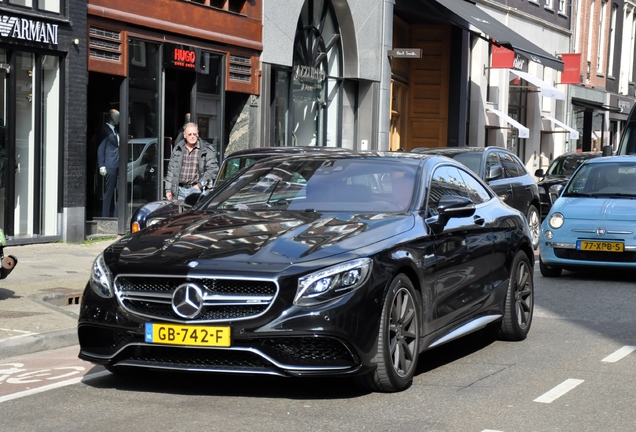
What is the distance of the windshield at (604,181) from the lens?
1495 centimetres

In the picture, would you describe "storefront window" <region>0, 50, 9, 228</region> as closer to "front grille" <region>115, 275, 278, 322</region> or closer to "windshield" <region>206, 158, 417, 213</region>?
"windshield" <region>206, 158, 417, 213</region>

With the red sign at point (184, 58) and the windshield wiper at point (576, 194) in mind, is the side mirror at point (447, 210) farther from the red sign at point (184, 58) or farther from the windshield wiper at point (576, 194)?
the red sign at point (184, 58)

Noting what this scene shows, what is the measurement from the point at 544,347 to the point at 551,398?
2.12 meters

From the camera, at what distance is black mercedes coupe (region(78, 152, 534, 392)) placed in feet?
21.4

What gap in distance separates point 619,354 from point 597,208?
18.9ft

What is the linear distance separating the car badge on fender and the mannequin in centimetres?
1182

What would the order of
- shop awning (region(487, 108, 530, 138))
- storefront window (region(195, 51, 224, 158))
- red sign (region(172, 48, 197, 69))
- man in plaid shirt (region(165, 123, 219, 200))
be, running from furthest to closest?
shop awning (region(487, 108, 530, 138)) → storefront window (region(195, 51, 224, 158)) → red sign (region(172, 48, 197, 69)) → man in plaid shirt (region(165, 123, 219, 200))

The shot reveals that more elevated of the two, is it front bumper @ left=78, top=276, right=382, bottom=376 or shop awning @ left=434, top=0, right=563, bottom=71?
shop awning @ left=434, top=0, right=563, bottom=71

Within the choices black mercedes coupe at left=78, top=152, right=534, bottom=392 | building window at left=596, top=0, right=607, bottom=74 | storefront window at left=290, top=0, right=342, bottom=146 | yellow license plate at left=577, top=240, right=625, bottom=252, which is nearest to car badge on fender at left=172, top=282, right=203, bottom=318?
black mercedes coupe at left=78, top=152, right=534, bottom=392

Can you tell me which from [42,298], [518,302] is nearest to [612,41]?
[42,298]

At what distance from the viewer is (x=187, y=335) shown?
6.57 m

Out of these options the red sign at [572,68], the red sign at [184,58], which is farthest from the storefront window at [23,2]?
the red sign at [572,68]

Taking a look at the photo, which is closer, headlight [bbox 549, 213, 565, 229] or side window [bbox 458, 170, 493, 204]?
side window [bbox 458, 170, 493, 204]

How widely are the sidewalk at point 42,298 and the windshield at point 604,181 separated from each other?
6.30 m
